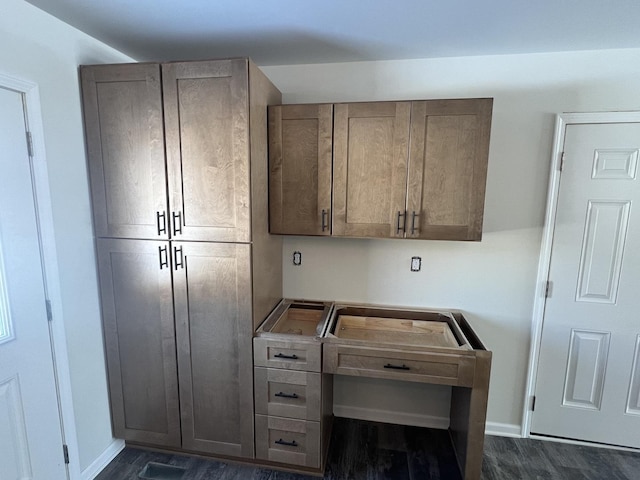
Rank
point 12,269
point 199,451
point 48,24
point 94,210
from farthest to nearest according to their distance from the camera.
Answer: point 199,451, point 94,210, point 48,24, point 12,269

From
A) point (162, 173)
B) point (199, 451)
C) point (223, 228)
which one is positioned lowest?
point (199, 451)

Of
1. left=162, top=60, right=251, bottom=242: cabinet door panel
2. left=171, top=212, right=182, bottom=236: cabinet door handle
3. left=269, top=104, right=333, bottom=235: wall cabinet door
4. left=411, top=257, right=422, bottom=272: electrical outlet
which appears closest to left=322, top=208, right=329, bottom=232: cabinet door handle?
left=269, top=104, right=333, bottom=235: wall cabinet door

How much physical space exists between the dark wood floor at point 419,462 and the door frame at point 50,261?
0.43 m

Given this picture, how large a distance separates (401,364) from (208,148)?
1.62 metres

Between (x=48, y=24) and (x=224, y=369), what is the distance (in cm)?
208

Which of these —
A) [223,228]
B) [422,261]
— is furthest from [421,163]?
[223,228]

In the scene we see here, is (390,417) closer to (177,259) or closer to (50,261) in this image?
(177,259)

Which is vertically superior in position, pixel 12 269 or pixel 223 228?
pixel 223 228

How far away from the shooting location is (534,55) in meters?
1.96

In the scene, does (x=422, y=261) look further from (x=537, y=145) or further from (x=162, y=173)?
(x=162, y=173)

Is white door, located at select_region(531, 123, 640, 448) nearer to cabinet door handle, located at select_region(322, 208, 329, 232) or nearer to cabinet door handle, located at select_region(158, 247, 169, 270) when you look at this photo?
cabinet door handle, located at select_region(322, 208, 329, 232)

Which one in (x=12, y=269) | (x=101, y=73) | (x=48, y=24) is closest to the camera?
(x=12, y=269)

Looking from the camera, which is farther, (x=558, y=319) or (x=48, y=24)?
(x=558, y=319)

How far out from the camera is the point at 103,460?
1953mm
